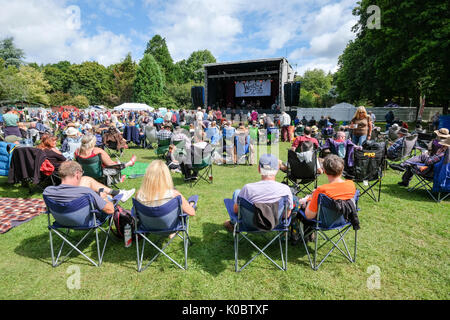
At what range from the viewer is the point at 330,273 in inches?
103

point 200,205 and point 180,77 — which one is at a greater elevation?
point 180,77

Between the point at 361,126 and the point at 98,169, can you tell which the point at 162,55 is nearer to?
the point at 361,126

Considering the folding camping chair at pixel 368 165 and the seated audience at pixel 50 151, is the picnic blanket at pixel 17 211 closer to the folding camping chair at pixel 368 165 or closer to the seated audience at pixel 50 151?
the seated audience at pixel 50 151

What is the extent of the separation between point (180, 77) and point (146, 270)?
52.5 metres

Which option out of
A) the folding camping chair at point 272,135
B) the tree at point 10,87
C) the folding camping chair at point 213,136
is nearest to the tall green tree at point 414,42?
the folding camping chair at point 272,135

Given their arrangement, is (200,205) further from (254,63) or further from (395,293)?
(254,63)

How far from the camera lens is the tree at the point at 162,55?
48.5 metres

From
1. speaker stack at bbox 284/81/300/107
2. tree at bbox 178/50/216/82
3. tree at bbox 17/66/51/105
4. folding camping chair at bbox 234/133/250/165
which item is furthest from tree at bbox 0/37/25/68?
folding camping chair at bbox 234/133/250/165

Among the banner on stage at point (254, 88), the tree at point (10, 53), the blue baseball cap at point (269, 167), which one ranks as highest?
the tree at point (10, 53)

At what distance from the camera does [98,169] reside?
14.3ft

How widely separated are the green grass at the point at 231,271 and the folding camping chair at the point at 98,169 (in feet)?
3.33

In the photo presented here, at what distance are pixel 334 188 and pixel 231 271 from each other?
4.48 feet

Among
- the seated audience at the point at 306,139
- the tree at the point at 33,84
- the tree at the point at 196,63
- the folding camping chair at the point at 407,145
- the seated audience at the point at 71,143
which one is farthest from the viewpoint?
the tree at the point at 196,63

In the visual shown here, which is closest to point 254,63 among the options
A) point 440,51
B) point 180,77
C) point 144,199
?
point 440,51
